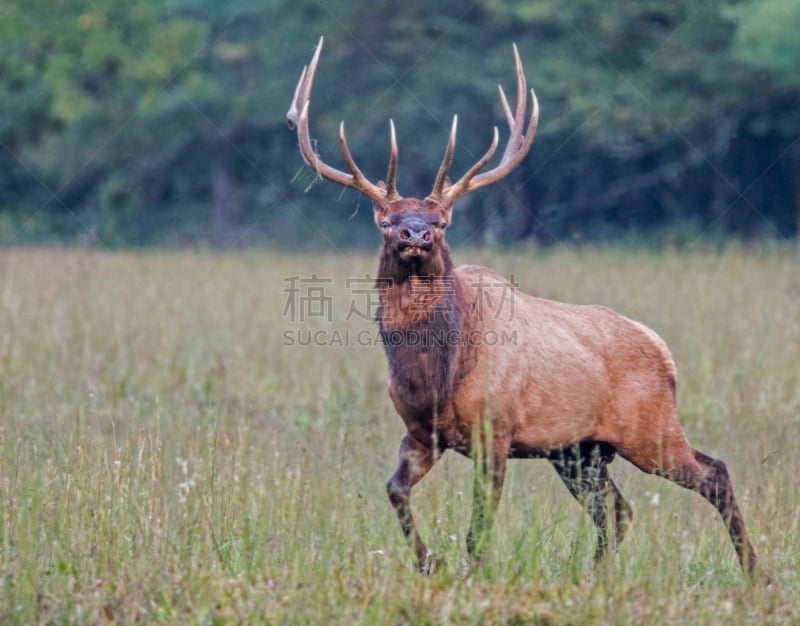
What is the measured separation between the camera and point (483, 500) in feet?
17.6

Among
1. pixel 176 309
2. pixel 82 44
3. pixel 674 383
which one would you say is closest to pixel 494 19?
pixel 82 44

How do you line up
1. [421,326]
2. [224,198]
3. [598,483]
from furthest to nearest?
[224,198]
[598,483]
[421,326]

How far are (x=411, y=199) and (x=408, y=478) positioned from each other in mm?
1303

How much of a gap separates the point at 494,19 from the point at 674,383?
2106cm

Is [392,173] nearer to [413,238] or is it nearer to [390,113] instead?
[413,238]

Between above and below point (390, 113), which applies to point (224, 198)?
below

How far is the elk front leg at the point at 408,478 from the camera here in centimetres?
562

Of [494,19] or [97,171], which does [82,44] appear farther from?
[494,19]

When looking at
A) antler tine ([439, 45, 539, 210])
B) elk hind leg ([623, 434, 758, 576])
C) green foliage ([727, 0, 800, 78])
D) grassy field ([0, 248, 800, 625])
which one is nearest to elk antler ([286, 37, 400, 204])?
antler tine ([439, 45, 539, 210])

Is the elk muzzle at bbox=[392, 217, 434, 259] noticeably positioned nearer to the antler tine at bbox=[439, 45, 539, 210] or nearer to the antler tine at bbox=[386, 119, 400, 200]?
the antler tine at bbox=[386, 119, 400, 200]

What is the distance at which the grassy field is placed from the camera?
4.86m

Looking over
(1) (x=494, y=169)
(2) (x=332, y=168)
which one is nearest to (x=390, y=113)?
(1) (x=494, y=169)

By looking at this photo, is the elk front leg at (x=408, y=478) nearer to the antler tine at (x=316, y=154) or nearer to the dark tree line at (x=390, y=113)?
the antler tine at (x=316, y=154)

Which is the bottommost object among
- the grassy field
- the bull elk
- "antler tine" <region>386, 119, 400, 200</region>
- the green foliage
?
the grassy field
